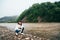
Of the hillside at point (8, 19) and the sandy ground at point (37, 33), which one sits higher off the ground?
the hillside at point (8, 19)

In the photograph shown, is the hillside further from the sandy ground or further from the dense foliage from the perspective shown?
the sandy ground

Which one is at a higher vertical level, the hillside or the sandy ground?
the hillside

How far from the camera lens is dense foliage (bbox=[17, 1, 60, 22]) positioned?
16.3 feet

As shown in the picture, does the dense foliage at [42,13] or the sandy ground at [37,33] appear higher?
the dense foliage at [42,13]

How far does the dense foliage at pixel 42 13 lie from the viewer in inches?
195

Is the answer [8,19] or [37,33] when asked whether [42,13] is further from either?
[8,19]

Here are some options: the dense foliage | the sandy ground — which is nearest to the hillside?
the dense foliage

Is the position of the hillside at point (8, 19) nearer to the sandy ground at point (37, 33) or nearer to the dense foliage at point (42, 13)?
the dense foliage at point (42, 13)

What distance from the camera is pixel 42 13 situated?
504 cm

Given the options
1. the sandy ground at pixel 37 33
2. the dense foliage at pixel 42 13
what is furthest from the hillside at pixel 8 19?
the sandy ground at pixel 37 33

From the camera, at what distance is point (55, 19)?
16.2ft

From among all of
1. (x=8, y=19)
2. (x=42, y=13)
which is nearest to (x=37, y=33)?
(x=42, y=13)

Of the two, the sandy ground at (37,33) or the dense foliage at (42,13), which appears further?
the dense foliage at (42,13)

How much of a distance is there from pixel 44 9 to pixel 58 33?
3.37ft
